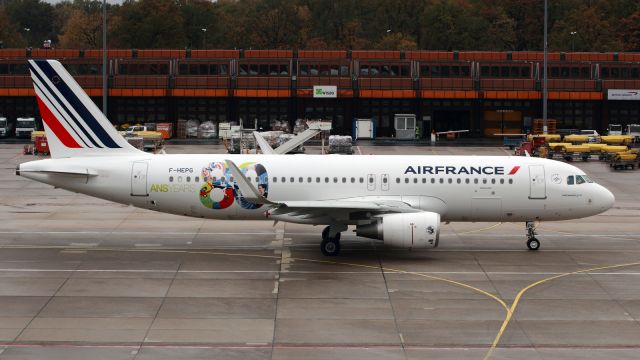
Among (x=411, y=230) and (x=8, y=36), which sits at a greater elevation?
(x=8, y=36)

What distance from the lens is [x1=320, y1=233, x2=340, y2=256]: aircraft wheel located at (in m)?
39.8

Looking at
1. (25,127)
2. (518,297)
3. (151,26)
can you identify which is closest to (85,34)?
(151,26)

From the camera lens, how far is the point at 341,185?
134 feet

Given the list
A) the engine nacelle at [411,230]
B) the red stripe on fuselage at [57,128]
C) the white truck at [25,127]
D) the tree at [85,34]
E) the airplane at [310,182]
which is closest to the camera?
the engine nacelle at [411,230]

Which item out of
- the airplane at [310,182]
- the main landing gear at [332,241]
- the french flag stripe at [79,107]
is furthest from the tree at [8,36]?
the main landing gear at [332,241]

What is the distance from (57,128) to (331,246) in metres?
12.5

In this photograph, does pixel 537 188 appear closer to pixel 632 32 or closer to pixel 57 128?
pixel 57 128

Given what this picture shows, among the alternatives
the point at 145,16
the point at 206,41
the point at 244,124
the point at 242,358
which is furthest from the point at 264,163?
the point at 206,41

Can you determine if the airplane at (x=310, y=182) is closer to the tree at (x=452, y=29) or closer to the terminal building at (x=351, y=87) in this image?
the terminal building at (x=351, y=87)

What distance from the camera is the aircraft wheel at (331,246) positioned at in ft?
131

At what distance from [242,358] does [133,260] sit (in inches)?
556

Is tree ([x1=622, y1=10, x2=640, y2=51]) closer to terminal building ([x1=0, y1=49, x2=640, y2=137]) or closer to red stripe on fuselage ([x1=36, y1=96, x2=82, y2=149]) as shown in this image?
terminal building ([x1=0, y1=49, x2=640, y2=137])

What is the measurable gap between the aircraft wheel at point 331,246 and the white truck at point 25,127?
204ft

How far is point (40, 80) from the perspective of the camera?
41188 millimetres
